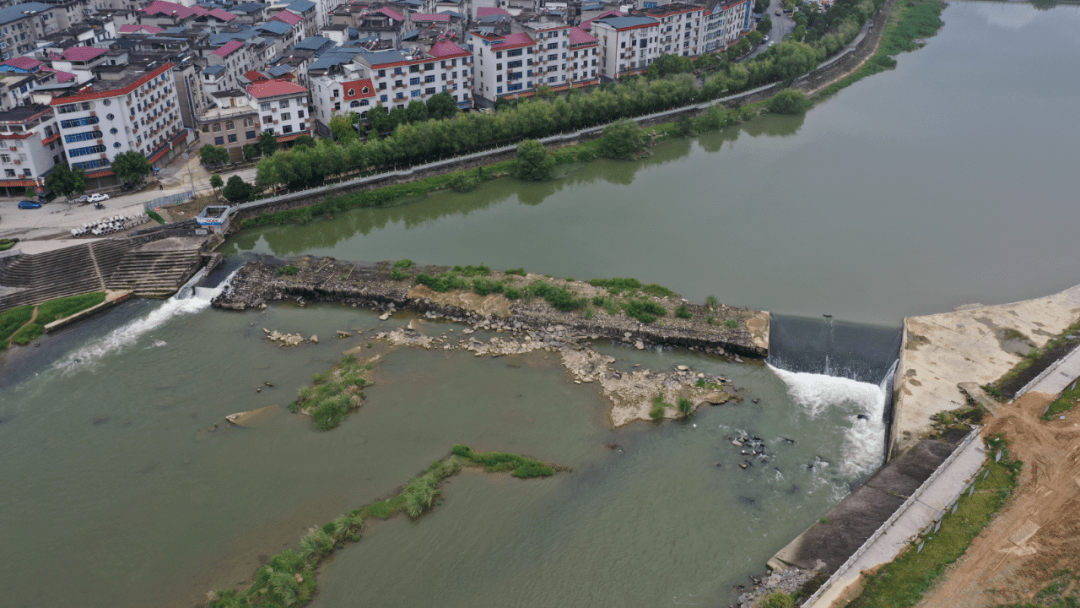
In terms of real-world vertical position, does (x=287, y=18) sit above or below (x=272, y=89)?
above

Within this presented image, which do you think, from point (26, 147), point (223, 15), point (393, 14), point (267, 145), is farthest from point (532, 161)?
point (223, 15)

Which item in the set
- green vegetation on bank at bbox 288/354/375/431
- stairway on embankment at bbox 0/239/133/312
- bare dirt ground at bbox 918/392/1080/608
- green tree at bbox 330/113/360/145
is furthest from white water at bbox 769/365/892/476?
stairway on embankment at bbox 0/239/133/312

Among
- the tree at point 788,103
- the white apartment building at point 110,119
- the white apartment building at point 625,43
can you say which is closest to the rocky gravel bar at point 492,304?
the white apartment building at point 110,119

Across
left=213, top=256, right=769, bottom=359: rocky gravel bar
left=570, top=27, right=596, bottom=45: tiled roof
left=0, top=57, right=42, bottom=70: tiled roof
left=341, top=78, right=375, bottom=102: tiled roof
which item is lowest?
left=213, top=256, right=769, bottom=359: rocky gravel bar

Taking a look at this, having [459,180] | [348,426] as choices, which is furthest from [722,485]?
[459,180]

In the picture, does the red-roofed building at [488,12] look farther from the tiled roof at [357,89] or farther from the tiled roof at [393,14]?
the tiled roof at [357,89]

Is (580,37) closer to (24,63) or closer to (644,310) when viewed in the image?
(644,310)

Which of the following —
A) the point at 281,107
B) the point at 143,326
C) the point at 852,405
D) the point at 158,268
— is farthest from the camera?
the point at 281,107

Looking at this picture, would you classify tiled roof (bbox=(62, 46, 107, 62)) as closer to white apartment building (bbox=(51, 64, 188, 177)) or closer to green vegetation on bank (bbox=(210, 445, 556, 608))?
white apartment building (bbox=(51, 64, 188, 177))
